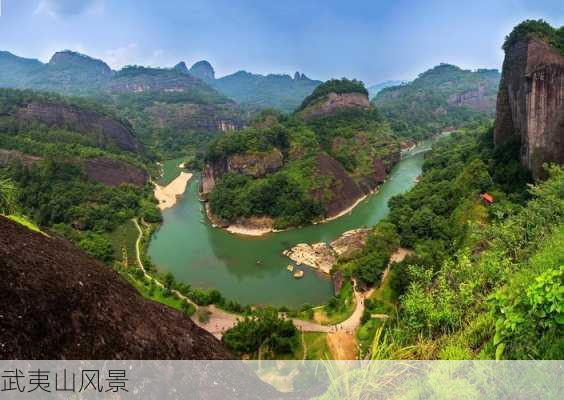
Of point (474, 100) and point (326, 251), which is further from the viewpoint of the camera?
point (474, 100)

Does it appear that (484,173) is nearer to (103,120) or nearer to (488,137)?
(488,137)

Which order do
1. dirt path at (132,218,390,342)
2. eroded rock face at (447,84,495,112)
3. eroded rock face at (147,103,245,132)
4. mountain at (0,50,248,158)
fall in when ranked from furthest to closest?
eroded rock face at (447,84,495,112) < eroded rock face at (147,103,245,132) < mountain at (0,50,248,158) < dirt path at (132,218,390,342)

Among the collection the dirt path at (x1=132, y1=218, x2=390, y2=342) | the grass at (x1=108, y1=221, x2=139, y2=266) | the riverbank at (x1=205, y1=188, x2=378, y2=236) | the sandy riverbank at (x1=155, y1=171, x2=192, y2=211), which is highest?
the sandy riverbank at (x1=155, y1=171, x2=192, y2=211)

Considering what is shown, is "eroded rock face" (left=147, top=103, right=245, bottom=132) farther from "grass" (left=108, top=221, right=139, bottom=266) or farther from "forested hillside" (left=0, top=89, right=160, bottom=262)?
"grass" (left=108, top=221, right=139, bottom=266)

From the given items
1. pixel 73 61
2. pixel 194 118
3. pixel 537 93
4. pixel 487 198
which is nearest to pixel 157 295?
pixel 487 198

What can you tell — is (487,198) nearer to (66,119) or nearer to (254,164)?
(254,164)

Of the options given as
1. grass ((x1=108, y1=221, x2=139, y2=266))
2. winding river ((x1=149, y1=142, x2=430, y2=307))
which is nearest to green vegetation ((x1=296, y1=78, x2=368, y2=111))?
winding river ((x1=149, y1=142, x2=430, y2=307))
